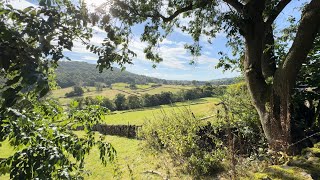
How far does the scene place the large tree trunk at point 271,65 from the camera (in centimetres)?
651

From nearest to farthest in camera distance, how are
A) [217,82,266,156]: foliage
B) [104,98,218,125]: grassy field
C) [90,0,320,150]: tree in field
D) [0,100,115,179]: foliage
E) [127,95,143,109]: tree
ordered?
[0,100,115,179]: foliage → [90,0,320,150]: tree in field → [217,82,266,156]: foliage → [104,98,218,125]: grassy field → [127,95,143,109]: tree

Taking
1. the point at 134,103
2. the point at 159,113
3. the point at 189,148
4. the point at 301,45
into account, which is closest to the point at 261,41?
the point at 301,45

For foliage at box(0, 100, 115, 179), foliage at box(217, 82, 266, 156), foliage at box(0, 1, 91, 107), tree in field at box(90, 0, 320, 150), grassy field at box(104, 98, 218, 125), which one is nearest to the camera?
foliage at box(0, 1, 91, 107)

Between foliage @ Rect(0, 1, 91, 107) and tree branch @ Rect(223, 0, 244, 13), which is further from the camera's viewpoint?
tree branch @ Rect(223, 0, 244, 13)

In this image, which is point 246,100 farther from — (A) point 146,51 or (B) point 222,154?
(A) point 146,51

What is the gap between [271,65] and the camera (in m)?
8.86

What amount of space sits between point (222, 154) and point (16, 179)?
753 cm

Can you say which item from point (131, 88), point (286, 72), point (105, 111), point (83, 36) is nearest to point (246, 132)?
point (286, 72)

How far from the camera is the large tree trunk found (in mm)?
6512

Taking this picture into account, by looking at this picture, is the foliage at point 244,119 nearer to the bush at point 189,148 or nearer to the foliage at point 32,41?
the bush at point 189,148

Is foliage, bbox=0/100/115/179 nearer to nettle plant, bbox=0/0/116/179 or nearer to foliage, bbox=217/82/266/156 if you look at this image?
nettle plant, bbox=0/0/116/179

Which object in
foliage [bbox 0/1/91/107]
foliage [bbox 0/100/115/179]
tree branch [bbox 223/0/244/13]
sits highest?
tree branch [bbox 223/0/244/13]

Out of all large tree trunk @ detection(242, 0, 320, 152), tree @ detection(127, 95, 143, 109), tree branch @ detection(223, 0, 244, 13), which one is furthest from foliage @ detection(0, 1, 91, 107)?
tree @ detection(127, 95, 143, 109)

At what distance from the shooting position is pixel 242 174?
19.7 ft
